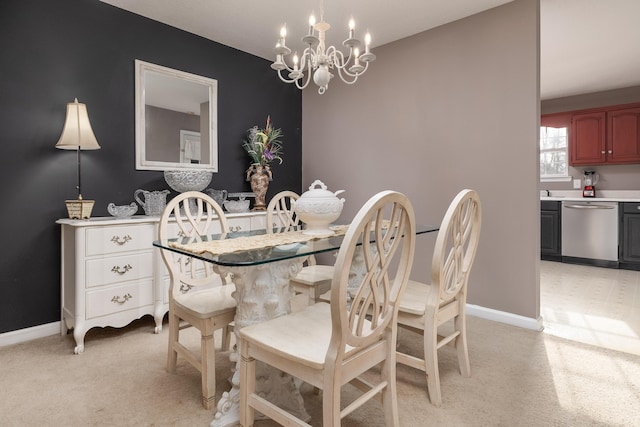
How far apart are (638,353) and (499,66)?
7.29ft

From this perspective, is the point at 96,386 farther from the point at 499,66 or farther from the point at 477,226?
the point at 499,66

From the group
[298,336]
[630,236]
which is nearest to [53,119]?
[298,336]

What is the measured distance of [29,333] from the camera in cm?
248

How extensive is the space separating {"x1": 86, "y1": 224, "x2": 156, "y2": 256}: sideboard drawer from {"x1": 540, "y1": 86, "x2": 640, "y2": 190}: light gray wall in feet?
19.9

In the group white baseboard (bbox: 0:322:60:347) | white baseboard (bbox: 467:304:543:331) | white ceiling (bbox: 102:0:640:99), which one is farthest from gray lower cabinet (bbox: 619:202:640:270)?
white baseboard (bbox: 0:322:60:347)

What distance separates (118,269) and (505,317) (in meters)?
2.92

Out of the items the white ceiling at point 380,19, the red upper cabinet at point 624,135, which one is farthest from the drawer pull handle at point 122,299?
the red upper cabinet at point 624,135

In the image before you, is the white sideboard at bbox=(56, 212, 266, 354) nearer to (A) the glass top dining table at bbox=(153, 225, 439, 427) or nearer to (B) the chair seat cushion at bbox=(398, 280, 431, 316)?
(A) the glass top dining table at bbox=(153, 225, 439, 427)

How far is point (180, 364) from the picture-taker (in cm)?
211

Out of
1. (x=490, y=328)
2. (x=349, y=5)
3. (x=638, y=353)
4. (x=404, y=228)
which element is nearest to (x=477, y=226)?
(x=404, y=228)

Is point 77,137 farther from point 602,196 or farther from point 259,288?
point 602,196

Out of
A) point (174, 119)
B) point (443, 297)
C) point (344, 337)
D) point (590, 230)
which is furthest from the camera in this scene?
point (590, 230)

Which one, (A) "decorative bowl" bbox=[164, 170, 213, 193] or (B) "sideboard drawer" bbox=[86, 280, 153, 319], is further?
(A) "decorative bowl" bbox=[164, 170, 213, 193]

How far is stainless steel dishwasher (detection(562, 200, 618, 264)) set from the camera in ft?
15.4
